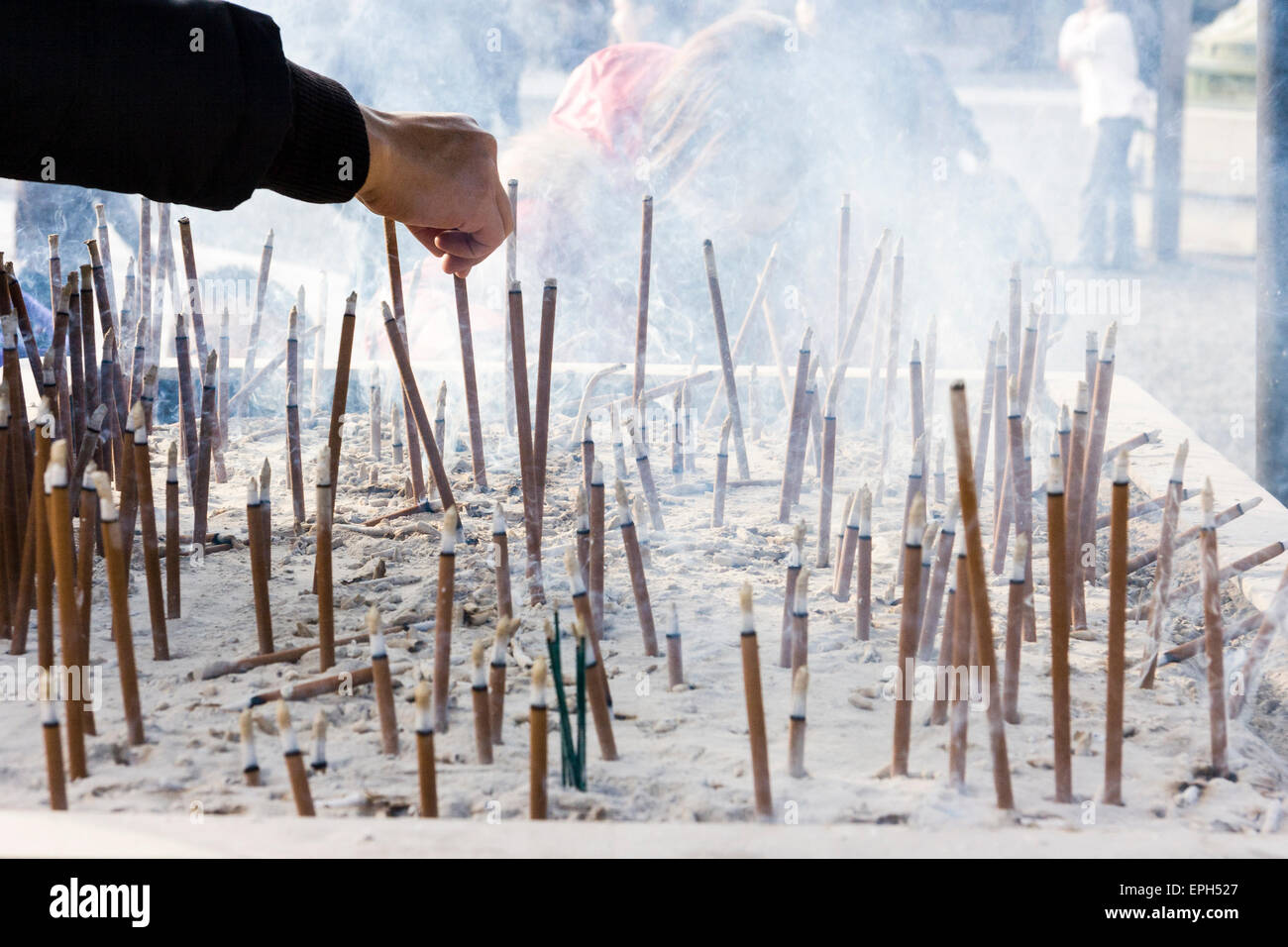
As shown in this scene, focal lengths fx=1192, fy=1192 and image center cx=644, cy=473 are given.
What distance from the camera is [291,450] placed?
149cm

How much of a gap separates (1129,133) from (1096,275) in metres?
0.50

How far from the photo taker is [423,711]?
2.46 ft

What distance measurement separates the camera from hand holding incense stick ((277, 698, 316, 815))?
29.7 inches

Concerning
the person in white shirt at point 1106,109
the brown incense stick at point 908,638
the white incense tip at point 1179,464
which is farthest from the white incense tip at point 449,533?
the person in white shirt at point 1106,109

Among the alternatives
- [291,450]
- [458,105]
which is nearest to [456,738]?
[291,450]

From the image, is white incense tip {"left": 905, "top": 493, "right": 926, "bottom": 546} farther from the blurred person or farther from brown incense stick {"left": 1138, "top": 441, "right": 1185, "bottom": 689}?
the blurred person

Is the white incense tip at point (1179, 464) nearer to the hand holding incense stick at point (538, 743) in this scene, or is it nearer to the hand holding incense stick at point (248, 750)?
the hand holding incense stick at point (538, 743)

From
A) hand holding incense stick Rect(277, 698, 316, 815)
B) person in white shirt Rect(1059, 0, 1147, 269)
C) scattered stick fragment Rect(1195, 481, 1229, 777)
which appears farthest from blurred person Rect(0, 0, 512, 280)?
person in white shirt Rect(1059, 0, 1147, 269)

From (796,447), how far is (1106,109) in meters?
2.82

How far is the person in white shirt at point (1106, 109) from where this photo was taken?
3277 mm

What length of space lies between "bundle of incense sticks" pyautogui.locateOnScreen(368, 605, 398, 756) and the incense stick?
0.04 m

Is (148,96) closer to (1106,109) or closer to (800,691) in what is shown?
(800,691)

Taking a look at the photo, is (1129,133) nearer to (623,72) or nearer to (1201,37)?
(1201,37)
